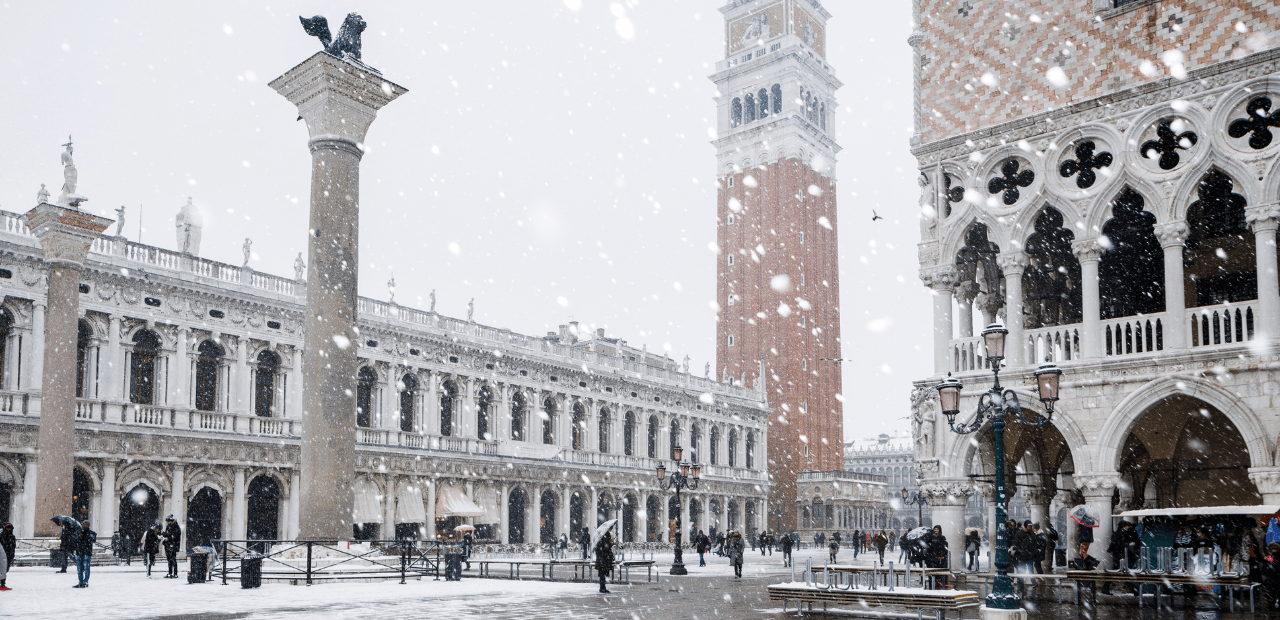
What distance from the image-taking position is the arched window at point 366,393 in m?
39.4

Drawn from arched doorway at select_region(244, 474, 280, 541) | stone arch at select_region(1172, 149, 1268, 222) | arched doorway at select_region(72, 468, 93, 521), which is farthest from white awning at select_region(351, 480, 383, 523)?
stone arch at select_region(1172, 149, 1268, 222)

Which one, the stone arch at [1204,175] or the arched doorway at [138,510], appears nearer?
the stone arch at [1204,175]

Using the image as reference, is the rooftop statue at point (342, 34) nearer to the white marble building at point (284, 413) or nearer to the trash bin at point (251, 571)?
the trash bin at point (251, 571)

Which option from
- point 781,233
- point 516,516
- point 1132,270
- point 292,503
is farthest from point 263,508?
point 781,233

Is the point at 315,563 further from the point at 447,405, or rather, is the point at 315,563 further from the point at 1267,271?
the point at 447,405

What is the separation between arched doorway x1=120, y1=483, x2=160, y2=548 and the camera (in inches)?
1219

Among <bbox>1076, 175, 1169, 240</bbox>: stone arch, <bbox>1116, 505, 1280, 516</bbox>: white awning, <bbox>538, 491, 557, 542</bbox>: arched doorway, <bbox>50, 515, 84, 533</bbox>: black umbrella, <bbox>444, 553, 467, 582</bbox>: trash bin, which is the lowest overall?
<bbox>538, 491, 557, 542</bbox>: arched doorway

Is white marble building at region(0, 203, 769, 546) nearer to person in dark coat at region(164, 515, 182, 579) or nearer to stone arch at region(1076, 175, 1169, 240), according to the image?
person in dark coat at region(164, 515, 182, 579)

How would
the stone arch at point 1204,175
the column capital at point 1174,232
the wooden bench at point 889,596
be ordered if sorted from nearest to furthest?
the wooden bench at point 889,596 → the stone arch at point 1204,175 → the column capital at point 1174,232

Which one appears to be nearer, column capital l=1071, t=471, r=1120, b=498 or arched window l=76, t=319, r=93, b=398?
column capital l=1071, t=471, r=1120, b=498

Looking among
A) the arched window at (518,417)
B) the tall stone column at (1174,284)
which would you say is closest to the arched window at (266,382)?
the arched window at (518,417)

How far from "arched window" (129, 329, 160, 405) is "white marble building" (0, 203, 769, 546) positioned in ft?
0.18

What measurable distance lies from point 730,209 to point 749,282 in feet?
16.5

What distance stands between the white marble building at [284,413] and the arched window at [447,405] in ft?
0.29
